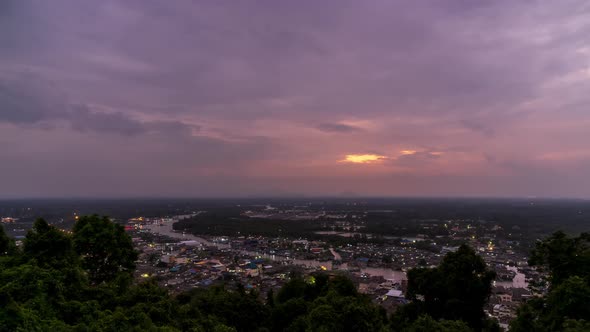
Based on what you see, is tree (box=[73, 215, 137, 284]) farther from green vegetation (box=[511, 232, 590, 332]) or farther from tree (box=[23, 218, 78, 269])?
green vegetation (box=[511, 232, 590, 332])

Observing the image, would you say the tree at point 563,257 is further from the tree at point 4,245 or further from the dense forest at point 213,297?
the tree at point 4,245

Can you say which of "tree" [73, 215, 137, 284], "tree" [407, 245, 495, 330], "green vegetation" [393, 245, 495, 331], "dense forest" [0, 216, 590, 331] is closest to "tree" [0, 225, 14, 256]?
"dense forest" [0, 216, 590, 331]

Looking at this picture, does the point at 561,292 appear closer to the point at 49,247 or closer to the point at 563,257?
the point at 563,257

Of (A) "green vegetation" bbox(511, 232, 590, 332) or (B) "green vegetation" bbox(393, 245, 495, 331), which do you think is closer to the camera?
(A) "green vegetation" bbox(511, 232, 590, 332)

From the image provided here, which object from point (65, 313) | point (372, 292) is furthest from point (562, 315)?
point (372, 292)

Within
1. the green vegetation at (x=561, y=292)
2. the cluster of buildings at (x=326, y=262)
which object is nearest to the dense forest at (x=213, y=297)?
the green vegetation at (x=561, y=292)

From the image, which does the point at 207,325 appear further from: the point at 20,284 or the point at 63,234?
the point at 63,234
